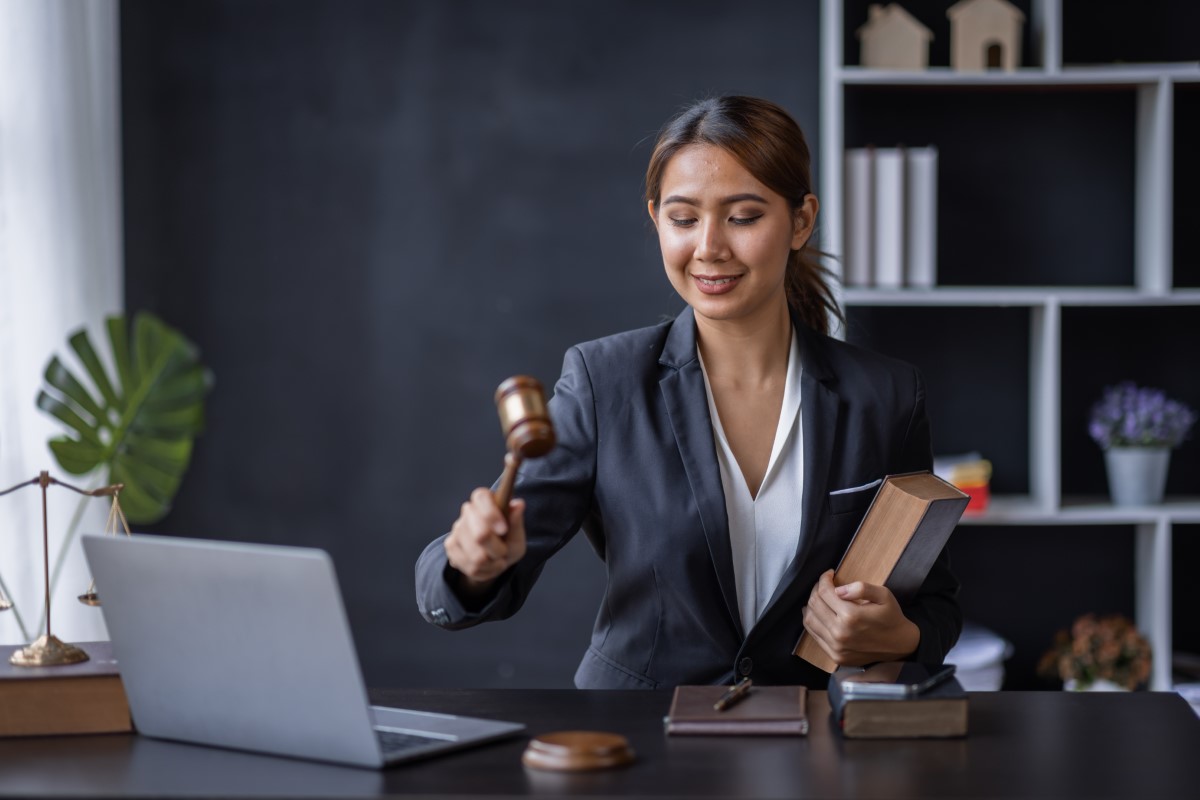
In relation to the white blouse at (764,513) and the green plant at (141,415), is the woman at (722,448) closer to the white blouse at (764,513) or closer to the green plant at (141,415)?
the white blouse at (764,513)

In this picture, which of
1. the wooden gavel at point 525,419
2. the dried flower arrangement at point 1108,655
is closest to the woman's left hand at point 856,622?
the wooden gavel at point 525,419

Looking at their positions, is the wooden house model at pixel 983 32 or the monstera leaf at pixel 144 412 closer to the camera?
the monstera leaf at pixel 144 412

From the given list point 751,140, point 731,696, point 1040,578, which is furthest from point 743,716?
point 1040,578

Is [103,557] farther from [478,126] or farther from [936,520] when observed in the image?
[478,126]

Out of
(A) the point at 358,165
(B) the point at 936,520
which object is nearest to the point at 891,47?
(A) the point at 358,165

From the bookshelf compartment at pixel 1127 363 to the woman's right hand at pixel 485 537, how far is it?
2.47 m

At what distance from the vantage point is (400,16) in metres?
3.52

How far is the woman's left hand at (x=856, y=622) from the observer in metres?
1.63

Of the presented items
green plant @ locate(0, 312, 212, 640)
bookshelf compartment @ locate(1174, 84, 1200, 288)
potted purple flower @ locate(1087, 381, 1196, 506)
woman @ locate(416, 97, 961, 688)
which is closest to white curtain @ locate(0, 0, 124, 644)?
green plant @ locate(0, 312, 212, 640)

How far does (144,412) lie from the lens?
3.05m

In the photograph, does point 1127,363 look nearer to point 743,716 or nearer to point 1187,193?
point 1187,193

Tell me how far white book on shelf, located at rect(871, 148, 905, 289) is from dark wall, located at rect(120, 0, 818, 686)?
372 millimetres

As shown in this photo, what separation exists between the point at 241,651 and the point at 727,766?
49 cm

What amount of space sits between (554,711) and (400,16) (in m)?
2.50
